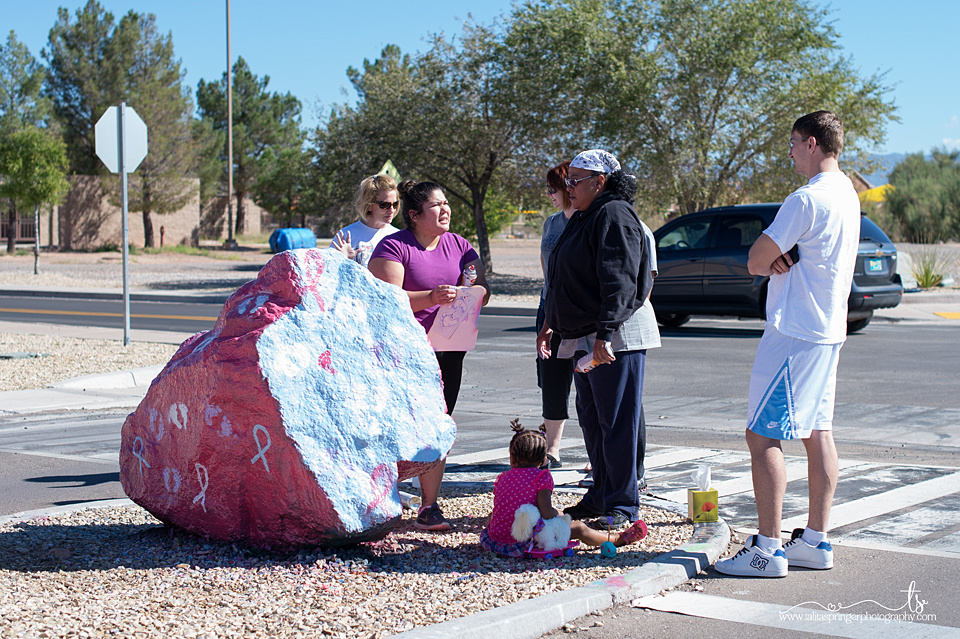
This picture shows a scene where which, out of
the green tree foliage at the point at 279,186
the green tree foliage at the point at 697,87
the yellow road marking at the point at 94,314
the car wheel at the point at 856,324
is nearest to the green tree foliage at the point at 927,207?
the green tree foliage at the point at 697,87

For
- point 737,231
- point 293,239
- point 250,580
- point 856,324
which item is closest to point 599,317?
point 250,580

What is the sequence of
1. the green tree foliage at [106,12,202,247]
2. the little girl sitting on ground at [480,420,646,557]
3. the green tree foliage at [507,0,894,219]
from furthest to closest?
the green tree foliage at [106,12,202,247]
the green tree foliage at [507,0,894,219]
the little girl sitting on ground at [480,420,646,557]

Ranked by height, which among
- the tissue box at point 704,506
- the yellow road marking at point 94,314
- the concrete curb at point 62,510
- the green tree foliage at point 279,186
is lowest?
the concrete curb at point 62,510

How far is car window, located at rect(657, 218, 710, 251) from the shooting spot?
49.9 ft

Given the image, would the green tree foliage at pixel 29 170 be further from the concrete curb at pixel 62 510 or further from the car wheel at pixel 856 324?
the concrete curb at pixel 62 510

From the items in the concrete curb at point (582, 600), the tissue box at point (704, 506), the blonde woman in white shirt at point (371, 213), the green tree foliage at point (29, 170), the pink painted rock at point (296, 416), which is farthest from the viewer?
the green tree foliage at point (29, 170)

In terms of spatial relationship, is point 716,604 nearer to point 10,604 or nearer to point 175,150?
point 10,604

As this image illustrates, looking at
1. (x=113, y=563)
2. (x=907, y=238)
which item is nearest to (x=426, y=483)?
(x=113, y=563)

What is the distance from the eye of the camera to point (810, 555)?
4.40 metres

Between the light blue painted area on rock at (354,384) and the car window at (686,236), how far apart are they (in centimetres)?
1121

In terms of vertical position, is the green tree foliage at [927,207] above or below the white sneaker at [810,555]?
above

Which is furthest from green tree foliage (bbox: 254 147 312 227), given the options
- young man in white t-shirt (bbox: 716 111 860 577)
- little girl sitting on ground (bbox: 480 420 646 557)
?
young man in white t-shirt (bbox: 716 111 860 577)

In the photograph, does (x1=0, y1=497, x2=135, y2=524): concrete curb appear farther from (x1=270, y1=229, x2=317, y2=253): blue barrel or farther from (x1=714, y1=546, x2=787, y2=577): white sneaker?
(x1=714, y1=546, x2=787, y2=577): white sneaker

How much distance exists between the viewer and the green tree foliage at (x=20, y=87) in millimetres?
38125
